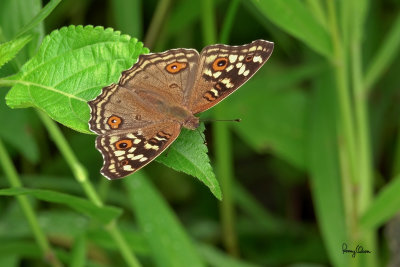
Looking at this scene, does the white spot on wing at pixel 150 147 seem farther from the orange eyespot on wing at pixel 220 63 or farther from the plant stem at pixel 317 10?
the plant stem at pixel 317 10

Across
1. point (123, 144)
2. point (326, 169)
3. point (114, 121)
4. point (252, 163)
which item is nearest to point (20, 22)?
point (114, 121)

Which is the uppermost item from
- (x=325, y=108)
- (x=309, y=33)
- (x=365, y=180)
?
(x=309, y=33)

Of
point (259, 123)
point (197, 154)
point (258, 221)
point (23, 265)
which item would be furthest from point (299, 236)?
point (197, 154)

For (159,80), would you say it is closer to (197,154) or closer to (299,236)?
(197,154)

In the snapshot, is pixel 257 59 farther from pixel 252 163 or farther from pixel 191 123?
pixel 252 163

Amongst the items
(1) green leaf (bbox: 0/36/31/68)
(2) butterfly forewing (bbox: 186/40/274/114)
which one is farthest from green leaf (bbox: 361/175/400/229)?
(1) green leaf (bbox: 0/36/31/68)
